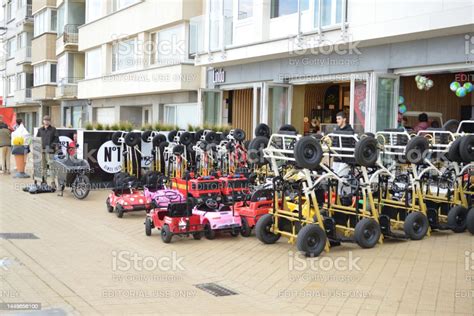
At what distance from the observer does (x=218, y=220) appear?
33.2 ft

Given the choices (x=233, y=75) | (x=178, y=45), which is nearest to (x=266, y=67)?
(x=233, y=75)

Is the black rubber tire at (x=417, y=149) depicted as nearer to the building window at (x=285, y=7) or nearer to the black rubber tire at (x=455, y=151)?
the black rubber tire at (x=455, y=151)

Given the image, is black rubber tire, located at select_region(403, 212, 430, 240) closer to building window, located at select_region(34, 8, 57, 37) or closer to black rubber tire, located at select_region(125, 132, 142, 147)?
black rubber tire, located at select_region(125, 132, 142, 147)

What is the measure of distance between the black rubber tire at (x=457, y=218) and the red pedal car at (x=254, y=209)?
3.19 metres

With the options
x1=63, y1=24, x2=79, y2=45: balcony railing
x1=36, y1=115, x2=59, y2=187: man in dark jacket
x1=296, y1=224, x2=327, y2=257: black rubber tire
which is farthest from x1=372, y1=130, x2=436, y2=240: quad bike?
x1=63, y1=24, x2=79, y2=45: balcony railing

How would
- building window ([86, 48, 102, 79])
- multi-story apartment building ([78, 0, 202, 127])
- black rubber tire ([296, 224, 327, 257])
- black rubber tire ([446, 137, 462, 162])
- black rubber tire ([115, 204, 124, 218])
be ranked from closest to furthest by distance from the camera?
black rubber tire ([296, 224, 327, 257]), black rubber tire ([446, 137, 462, 162]), black rubber tire ([115, 204, 124, 218]), multi-story apartment building ([78, 0, 202, 127]), building window ([86, 48, 102, 79])

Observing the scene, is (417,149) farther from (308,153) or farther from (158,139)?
(158,139)

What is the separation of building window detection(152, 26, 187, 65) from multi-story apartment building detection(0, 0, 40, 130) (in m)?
26.5

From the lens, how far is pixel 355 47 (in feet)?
49.6

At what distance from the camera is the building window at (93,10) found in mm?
30984

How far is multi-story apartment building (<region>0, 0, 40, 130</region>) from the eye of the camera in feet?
163

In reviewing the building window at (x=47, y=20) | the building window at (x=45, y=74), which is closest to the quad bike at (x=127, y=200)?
the building window at (x=45, y=74)

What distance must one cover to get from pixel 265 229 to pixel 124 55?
66.5ft

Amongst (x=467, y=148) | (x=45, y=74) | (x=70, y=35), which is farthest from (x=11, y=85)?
(x=467, y=148)
